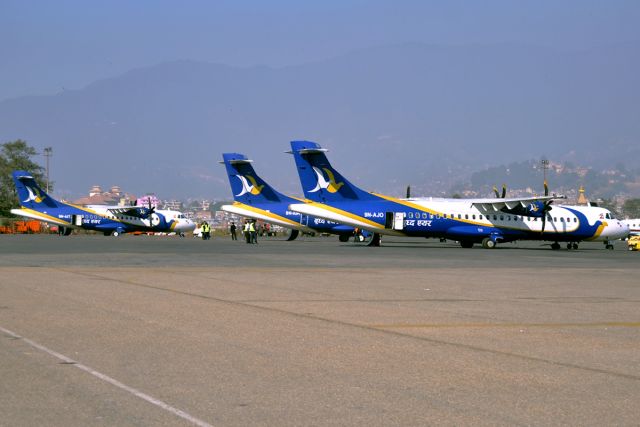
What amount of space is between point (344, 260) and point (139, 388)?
86.9 ft

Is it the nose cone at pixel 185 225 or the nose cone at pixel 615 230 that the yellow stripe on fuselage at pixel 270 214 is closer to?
the nose cone at pixel 615 230

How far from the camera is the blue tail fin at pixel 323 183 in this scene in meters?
54.5

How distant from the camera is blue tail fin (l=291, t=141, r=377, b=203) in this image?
54531 mm

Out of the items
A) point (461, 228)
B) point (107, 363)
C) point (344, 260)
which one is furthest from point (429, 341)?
point (461, 228)

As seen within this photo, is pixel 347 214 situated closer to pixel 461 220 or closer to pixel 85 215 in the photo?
pixel 461 220

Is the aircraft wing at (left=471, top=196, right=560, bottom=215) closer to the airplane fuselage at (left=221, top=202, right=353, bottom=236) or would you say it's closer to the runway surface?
the airplane fuselage at (left=221, top=202, right=353, bottom=236)

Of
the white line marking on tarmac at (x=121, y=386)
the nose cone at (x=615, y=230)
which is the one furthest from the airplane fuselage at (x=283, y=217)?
Result: the white line marking on tarmac at (x=121, y=386)

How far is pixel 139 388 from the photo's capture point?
9.29 metres

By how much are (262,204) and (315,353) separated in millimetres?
53867

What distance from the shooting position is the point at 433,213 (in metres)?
53.9

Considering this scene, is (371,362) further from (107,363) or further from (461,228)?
(461,228)

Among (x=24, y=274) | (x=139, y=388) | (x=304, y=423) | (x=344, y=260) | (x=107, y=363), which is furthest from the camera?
(x=344, y=260)

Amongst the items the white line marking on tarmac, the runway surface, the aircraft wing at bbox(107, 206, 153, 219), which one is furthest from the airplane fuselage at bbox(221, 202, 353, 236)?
the white line marking on tarmac

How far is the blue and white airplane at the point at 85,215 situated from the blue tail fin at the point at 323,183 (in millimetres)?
33441
